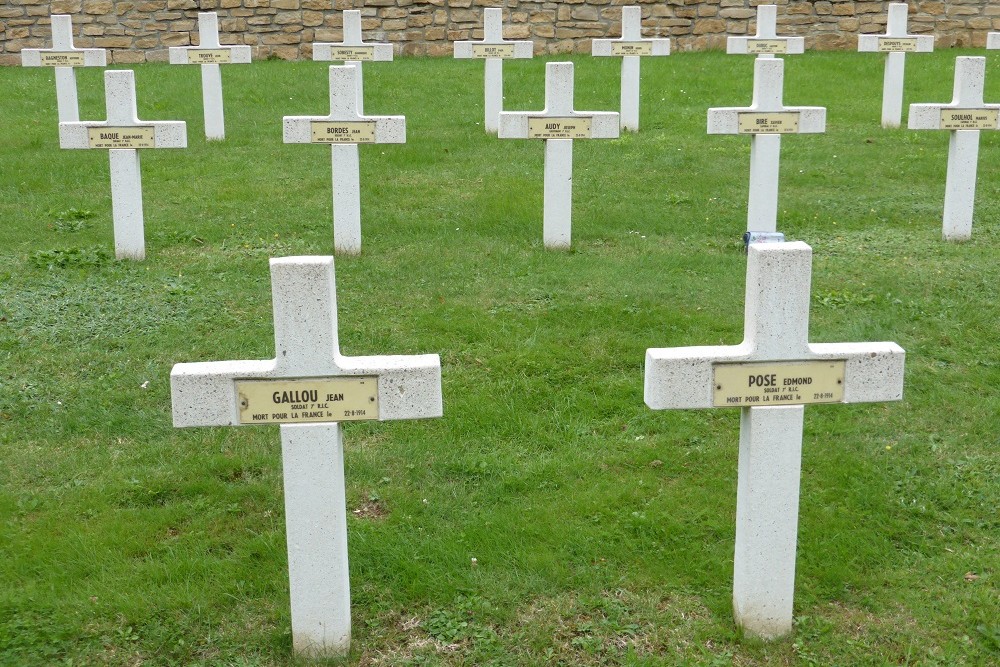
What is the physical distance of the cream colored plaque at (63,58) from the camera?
11.7 m

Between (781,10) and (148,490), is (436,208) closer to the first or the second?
(148,490)

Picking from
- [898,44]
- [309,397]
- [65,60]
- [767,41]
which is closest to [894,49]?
[898,44]

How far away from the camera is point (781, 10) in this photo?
17.3 metres

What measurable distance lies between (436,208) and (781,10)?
10.2m

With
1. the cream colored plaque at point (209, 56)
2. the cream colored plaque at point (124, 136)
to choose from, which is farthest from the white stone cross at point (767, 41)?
the cream colored plaque at point (124, 136)

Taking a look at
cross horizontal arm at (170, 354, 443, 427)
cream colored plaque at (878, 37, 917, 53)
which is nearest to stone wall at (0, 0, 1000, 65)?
cream colored plaque at (878, 37, 917, 53)

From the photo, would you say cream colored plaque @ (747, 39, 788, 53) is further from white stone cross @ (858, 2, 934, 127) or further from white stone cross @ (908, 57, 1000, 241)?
white stone cross @ (908, 57, 1000, 241)

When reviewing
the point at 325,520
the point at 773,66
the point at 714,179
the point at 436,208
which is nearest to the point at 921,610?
the point at 325,520

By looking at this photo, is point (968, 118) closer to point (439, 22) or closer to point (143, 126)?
point (143, 126)

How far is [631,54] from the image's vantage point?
39.1 feet

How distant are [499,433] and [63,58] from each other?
339 inches

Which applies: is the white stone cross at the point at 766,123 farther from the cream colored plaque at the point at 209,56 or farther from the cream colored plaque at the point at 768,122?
the cream colored plaque at the point at 209,56

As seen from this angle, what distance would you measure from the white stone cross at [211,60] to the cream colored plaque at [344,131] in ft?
13.5

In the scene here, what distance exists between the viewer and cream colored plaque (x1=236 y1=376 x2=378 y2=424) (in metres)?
3.28
